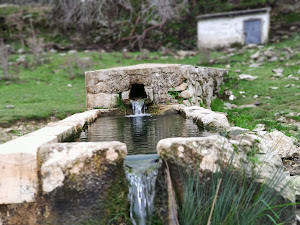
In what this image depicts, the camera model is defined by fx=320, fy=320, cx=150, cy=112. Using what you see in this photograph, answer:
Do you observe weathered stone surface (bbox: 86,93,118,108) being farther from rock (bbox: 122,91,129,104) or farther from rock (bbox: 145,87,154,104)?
rock (bbox: 145,87,154,104)

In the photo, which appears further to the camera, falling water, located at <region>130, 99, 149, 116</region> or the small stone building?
the small stone building

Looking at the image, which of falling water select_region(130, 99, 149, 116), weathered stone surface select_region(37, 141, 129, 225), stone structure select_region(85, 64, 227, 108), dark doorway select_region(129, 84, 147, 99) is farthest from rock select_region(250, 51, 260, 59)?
weathered stone surface select_region(37, 141, 129, 225)

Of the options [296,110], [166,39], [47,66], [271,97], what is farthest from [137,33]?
[296,110]

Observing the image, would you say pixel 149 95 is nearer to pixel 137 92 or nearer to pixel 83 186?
pixel 137 92

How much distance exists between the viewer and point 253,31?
15.5 meters

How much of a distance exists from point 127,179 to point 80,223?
0.51 m

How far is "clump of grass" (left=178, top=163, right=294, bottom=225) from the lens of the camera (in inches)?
89.4

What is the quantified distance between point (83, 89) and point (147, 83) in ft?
15.1

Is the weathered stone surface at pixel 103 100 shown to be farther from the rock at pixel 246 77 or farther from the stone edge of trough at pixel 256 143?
the rock at pixel 246 77

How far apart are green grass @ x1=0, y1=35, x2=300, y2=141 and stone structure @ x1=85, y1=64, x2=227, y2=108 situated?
117cm

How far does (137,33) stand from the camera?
17.2 meters

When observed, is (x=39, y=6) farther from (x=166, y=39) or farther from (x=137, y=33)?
(x=166, y=39)

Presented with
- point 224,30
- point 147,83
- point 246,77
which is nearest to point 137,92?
point 147,83

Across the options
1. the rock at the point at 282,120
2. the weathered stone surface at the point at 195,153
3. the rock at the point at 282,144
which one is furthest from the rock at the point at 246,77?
the weathered stone surface at the point at 195,153
